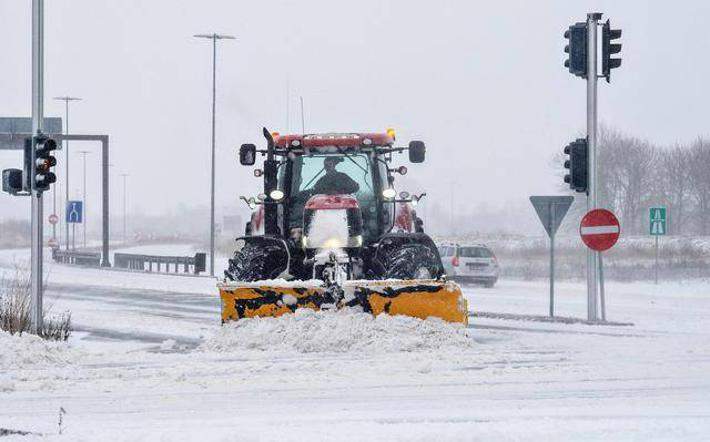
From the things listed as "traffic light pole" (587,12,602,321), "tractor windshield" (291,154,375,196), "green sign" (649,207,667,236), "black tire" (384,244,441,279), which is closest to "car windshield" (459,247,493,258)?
"green sign" (649,207,667,236)

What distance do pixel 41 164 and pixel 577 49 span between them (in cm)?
927

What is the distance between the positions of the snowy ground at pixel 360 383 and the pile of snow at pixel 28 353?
24 millimetres

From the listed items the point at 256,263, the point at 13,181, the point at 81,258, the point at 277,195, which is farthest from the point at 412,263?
the point at 81,258

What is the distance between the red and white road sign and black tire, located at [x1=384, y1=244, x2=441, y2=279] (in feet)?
18.9

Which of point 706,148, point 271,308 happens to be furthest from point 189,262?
point 706,148

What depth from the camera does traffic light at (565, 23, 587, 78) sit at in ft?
62.0

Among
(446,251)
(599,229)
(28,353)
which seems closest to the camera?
(28,353)

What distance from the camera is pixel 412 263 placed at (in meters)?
13.4

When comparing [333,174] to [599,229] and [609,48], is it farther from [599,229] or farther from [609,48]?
[609,48]

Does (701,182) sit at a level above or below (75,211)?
above

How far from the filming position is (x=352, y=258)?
45.1 feet

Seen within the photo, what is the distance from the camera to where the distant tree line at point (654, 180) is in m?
81.4

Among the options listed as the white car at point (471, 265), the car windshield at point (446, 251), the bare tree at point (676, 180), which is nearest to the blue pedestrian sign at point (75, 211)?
the car windshield at point (446, 251)

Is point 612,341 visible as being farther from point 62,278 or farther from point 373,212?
point 62,278
